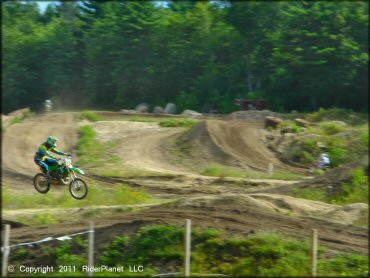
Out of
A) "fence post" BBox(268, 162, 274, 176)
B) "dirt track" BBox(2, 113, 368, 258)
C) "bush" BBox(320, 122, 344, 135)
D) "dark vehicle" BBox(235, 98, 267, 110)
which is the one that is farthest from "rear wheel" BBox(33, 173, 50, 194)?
"dark vehicle" BBox(235, 98, 267, 110)

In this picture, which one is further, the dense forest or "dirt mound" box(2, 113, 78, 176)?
"dirt mound" box(2, 113, 78, 176)

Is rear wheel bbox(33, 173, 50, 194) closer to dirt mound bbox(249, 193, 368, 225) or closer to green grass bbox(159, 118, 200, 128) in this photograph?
dirt mound bbox(249, 193, 368, 225)

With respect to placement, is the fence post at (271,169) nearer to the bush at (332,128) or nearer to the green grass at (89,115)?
the bush at (332,128)

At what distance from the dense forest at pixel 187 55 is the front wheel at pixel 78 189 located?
2.12m

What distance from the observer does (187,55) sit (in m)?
36.9

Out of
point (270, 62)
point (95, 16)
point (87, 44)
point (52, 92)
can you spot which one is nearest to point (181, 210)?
point (52, 92)

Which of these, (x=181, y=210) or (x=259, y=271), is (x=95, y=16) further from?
(x=259, y=271)

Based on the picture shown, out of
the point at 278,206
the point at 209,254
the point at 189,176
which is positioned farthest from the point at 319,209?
the point at 189,176

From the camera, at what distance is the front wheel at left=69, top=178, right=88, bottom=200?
1873cm

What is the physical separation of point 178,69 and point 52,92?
17004mm

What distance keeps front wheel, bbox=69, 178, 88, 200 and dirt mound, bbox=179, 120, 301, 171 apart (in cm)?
1103

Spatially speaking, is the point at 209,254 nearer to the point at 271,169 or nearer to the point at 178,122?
the point at 271,169

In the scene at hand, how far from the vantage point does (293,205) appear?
1717 centimetres

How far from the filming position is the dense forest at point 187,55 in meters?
18.6
